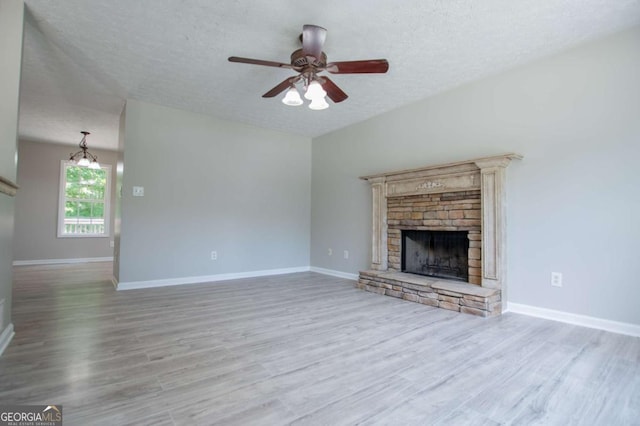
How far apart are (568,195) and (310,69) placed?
2.52 m

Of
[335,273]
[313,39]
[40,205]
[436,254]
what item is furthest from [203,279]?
[40,205]

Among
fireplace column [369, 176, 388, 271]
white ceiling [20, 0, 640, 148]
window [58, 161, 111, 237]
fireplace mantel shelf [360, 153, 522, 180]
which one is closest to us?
white ceiling [20, 0, 640, 148]

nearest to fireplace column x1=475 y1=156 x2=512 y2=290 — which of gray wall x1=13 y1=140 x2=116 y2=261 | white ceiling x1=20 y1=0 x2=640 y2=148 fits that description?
white ceiling x1=20 y1=0 x2=640 y2=148

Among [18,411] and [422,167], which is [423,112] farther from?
[18,411]

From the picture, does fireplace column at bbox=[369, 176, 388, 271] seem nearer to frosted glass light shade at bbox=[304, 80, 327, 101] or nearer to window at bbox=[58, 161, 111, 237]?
frosted glass light shade at bbox=[304, 80, 327, 101]

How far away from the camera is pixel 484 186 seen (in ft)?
10.5

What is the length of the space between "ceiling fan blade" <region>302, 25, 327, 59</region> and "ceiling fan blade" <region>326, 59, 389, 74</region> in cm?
17

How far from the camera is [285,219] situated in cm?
543

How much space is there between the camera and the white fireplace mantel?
10.2 ft

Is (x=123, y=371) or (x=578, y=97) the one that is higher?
(x=578, y=97)

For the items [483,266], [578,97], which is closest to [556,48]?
[578,97]

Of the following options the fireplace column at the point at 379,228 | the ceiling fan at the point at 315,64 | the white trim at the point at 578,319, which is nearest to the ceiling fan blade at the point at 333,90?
the ceiling fan at the point at 315,64

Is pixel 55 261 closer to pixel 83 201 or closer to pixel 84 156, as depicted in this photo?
pixel 83 201

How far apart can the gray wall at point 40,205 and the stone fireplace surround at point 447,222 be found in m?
5.97
